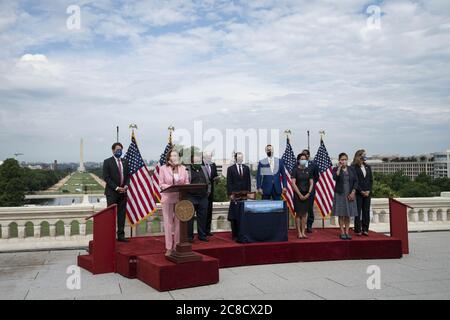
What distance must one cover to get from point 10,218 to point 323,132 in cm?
791

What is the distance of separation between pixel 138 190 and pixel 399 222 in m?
5.61

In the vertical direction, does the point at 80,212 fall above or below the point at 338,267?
above

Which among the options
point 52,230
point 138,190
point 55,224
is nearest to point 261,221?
point 138,190

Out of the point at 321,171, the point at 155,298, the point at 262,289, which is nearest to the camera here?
the point at 155,298

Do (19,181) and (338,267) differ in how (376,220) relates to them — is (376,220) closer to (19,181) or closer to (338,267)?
(338,267)

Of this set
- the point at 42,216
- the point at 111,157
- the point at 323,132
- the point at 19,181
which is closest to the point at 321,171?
the point at 323,132

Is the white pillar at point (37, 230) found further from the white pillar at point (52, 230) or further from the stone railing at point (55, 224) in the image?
the white pillar at point (52, 230)

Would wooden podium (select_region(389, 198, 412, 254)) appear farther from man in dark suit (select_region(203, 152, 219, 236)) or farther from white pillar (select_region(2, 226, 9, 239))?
white pillar (select_region(2, 226, 9, 239))

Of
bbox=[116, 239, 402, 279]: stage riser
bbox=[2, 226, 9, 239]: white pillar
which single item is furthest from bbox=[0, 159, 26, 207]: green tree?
bbox=[116, 239, 402, 279]: stage riser

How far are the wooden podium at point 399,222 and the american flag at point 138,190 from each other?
16.9 feet

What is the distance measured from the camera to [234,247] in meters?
7.86

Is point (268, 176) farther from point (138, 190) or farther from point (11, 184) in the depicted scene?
point (11, 184)

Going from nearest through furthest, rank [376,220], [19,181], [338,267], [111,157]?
[338,267], [111,157], [376,220], [19,181]

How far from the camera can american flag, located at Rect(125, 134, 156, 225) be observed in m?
9.19
